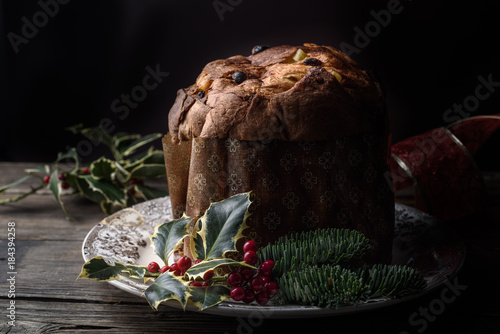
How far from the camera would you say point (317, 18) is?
1818mm

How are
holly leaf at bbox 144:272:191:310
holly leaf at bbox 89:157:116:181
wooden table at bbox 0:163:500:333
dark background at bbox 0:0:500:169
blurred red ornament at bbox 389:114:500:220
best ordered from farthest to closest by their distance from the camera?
dark background at bbox 0:0:500:169 < holly leaf at bbox 89:157:116:181 < blurred red ornament at bbox 389:114:500:220 < wooden table at bbox 0:163:500:333 < holly leaf at bbox 144:272:191:310

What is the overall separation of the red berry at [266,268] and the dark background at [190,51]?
1.12 metres

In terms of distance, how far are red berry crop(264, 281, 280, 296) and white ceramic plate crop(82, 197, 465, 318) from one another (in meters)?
0.04

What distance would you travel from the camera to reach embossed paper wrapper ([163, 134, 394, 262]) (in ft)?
3.21

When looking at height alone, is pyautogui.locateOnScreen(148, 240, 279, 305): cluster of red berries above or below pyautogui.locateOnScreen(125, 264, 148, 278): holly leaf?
below

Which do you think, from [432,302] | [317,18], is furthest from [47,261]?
[317,18]

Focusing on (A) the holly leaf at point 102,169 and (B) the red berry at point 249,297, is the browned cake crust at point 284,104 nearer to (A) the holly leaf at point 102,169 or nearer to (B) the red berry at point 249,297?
(B) the red berry at point 249,297

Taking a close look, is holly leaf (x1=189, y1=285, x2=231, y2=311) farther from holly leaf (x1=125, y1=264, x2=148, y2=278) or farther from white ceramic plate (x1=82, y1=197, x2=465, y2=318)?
holly leaf (x1=125, y1=264, x2=148, y2=278)

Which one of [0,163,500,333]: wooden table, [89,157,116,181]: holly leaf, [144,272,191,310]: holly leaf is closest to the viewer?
[144,272,191,310]: holly leaf

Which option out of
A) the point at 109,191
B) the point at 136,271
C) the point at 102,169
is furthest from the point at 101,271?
the point at 102,169

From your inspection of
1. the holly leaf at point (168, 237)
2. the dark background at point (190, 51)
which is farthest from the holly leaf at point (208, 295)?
the dark background at point (190, 51)

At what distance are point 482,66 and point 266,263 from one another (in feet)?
4.24

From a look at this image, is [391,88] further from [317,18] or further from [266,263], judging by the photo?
[266,263]

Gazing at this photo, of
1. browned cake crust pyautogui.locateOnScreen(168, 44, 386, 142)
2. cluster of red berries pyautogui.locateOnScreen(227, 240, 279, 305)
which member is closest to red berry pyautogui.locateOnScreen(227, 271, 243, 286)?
cluster of red berries pyautogui.locateOnScreen(227, 240, 279, 305)
